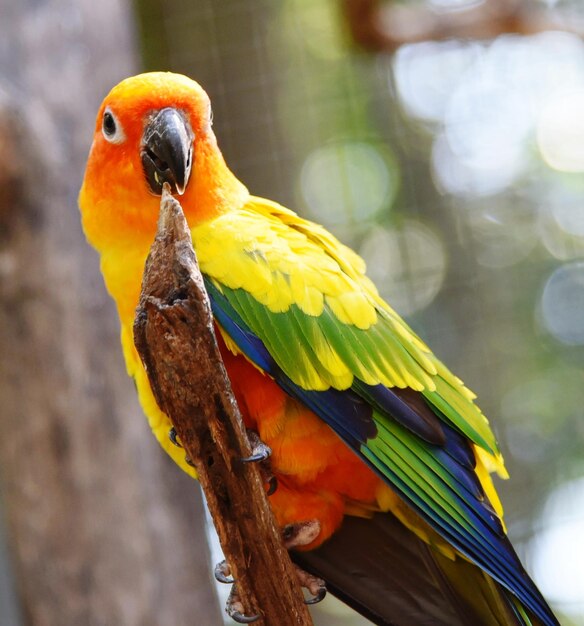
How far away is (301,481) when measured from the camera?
5.93 feet

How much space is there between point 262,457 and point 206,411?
5.8 inches

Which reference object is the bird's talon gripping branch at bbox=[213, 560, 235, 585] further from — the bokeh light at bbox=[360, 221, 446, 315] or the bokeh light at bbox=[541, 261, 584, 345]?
the bokeh light at bbox=[541, 261, 584, 345]

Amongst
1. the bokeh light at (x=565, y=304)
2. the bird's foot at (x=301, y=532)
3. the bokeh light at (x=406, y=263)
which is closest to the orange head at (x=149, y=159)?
the bird's foot at (x=301, y=532)

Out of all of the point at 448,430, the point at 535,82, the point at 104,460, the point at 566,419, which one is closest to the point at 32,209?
the point at 104,460

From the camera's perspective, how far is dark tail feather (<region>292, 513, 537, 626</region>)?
6.35ft

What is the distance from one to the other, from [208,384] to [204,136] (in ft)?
2.54

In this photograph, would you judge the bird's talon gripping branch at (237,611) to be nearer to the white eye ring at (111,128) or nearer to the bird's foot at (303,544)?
the bird's foot at (303,544)

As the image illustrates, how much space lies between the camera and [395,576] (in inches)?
78.2

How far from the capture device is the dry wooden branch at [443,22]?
135 inches

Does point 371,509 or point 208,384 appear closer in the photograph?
point 208,384

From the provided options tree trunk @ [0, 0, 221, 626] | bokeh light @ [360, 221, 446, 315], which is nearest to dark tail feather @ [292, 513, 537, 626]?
tree trunk @ [0, 0, 221, 626]

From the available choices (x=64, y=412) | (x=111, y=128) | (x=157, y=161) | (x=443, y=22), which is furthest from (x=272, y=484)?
(x=443, y=22)

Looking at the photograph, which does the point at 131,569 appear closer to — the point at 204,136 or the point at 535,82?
the point at 204,136

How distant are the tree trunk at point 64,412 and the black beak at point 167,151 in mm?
938
